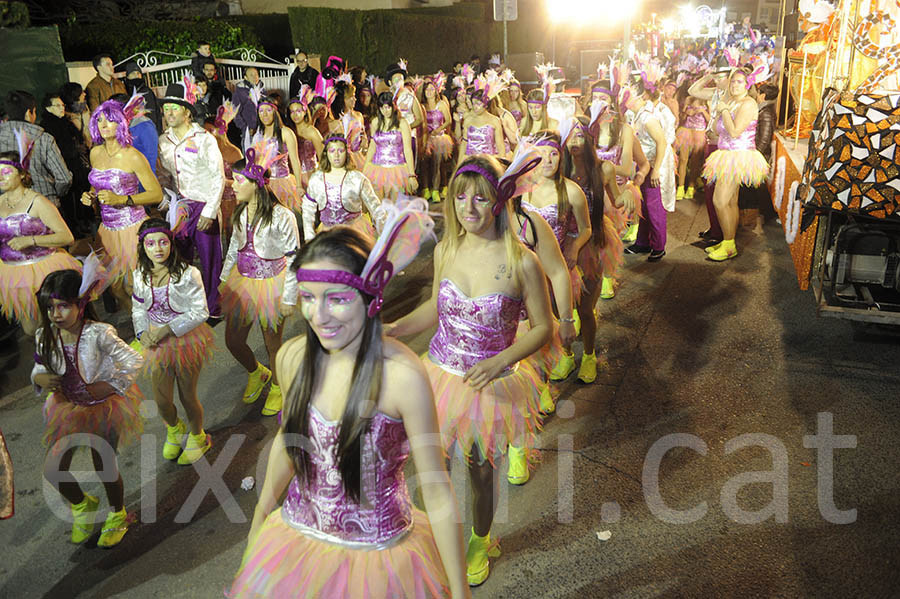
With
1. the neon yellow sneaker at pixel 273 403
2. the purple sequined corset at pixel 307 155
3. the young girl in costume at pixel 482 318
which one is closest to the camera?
the young girl in costume at pixel 482 318

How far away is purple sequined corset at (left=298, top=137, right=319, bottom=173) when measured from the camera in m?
10.5

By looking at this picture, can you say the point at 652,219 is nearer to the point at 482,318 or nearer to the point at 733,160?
the point at 733,160

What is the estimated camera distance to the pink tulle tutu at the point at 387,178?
1009 cm

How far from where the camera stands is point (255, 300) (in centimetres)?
540

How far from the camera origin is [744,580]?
373cm

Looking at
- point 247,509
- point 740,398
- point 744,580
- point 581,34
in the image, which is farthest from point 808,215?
point 581,34

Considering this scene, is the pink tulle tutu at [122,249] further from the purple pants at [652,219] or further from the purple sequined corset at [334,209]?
the purple pants at [652,219]

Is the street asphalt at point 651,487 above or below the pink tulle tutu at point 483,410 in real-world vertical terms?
below

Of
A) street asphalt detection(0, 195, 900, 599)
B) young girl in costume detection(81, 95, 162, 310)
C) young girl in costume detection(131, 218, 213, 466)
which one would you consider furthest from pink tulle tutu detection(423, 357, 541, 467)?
young girl in costume detection(81, 95, 162, 310)

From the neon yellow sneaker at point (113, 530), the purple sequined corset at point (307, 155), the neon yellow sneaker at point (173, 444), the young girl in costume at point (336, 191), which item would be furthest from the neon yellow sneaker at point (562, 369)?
Result: the purple sequined corset at point (307, 155)

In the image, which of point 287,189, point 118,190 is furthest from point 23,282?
point 287,189

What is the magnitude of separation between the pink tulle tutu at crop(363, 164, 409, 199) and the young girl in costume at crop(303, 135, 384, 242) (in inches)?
138

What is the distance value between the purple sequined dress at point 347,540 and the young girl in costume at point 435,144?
36.3 feet

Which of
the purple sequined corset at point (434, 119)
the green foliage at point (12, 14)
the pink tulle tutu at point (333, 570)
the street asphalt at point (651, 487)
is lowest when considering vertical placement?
the street asphalt at point (651, 487)
